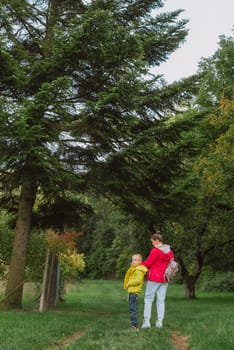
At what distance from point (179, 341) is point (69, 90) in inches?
294

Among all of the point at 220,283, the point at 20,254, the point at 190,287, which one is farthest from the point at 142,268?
the point at 220,283

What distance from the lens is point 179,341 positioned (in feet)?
25.8

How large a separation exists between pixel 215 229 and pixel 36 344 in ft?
54.2

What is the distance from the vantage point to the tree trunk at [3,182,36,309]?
516 inches

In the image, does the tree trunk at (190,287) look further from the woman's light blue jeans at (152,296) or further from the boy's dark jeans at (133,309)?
the boy's dark jeans at (133,309)

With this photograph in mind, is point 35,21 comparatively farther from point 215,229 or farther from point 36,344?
point 215,229

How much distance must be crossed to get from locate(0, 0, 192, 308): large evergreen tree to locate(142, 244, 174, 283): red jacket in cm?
348

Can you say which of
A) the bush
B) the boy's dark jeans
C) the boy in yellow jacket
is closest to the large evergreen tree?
the boy in yellow jacket

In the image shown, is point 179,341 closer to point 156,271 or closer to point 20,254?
point 156,271

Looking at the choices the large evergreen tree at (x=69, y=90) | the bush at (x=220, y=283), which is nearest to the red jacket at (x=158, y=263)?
the large evergreen tree at (x=69, y=90)

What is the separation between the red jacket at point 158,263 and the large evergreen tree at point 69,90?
11.4 feet

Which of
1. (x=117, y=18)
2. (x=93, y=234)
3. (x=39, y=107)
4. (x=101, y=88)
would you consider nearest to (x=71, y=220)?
(x=101, y=88)

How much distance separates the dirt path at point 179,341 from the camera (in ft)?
23.7

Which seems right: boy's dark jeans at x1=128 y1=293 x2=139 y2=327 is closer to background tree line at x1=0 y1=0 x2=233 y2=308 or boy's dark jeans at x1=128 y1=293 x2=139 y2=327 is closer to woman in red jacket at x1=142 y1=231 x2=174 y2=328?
woman in red jacket at x1=142 y1=231 x2=174 y2=328
